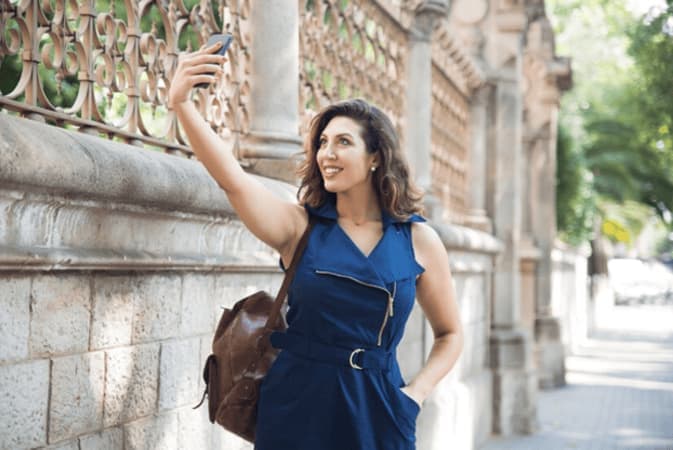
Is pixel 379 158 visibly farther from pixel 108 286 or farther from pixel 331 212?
pixel 108 286

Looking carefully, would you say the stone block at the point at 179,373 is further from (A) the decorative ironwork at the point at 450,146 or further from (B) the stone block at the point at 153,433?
(A) the decorative ironwork at the point at 450,146

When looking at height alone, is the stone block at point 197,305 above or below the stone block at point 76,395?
above

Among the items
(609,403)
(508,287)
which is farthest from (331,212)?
(609,403)

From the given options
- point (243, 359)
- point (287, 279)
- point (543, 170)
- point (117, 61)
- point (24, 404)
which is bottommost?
point (24, 404)

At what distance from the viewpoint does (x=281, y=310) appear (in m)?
3.22

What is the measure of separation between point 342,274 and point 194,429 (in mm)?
1309

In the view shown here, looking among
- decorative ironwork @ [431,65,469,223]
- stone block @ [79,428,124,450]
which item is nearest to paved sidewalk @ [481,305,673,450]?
decorative ironwork @ [431,65,469,223]

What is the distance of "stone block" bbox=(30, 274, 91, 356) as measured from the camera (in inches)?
119

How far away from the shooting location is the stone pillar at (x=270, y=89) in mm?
5113

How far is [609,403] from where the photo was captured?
43.2 ft

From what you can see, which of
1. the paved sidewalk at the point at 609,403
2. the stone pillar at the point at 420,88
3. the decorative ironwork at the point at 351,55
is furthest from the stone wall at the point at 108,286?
the paved sidewalk at the point at 609,403

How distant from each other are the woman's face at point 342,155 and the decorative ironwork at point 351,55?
255cm

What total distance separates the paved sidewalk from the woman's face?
6.84 m

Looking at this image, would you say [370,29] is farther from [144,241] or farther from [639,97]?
[639,97]
